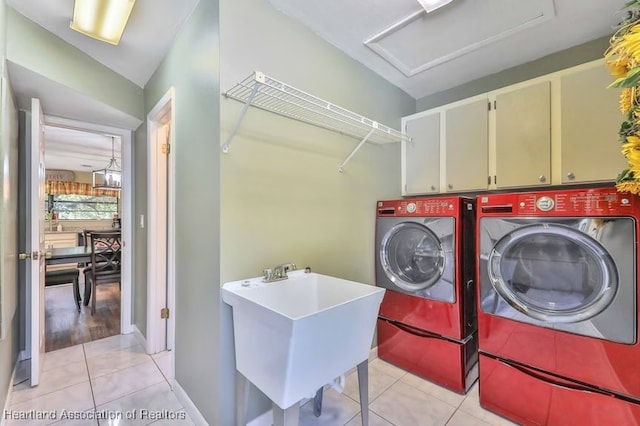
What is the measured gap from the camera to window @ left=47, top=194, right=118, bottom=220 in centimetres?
644

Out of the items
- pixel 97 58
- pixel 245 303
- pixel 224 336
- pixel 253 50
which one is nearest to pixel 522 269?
pixel 245 303

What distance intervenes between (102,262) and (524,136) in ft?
15.1

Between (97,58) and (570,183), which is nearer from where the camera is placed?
(570,183)

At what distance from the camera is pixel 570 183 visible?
177cm

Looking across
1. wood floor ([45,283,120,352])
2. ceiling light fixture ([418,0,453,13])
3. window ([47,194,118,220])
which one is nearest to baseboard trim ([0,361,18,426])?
wood floor ([45,283,120,352])

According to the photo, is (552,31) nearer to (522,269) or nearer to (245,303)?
(522,269)

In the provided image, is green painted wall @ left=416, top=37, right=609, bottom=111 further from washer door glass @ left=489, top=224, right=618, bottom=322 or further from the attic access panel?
washer door glass @ left=489, top=224, right=618, bottom=322

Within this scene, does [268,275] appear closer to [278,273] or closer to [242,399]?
[278,273]

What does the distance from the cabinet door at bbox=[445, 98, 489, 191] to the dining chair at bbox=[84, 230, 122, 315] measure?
12.1 ft

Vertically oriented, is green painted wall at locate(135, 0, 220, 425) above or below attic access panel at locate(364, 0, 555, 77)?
below

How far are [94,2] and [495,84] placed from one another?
9.05 ft

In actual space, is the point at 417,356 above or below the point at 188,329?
below

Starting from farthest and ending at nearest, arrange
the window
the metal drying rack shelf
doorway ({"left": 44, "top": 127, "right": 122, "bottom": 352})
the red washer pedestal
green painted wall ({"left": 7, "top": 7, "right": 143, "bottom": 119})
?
the window → doorway ({"left": 44, "top": 127, "right": 122, "bottom": 352}) → the red washer pedestal → green painted wall ({"left": 7, "top": 7, "right": 143, "bottom": 119}) → the metal drying rack shelf

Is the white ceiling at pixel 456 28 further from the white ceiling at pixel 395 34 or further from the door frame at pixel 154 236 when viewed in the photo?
the door frame at pixel 154 236
